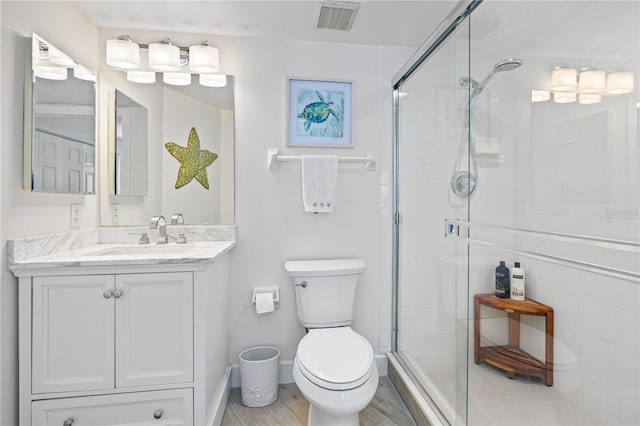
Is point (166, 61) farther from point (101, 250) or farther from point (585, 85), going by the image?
point (585, 85)

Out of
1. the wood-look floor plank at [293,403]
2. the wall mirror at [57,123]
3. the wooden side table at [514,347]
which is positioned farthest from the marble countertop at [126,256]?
the wooden side table at [514,347]

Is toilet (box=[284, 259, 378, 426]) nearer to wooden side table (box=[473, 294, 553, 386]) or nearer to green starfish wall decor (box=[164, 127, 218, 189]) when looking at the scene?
wooden side table (box=[473, 294, 553, 386])

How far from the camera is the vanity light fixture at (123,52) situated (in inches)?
73.3

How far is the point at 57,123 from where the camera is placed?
1.55 m

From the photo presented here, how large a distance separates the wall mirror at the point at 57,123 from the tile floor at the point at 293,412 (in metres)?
1.39

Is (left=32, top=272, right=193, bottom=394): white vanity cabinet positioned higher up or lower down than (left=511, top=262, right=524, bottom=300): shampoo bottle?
lower down

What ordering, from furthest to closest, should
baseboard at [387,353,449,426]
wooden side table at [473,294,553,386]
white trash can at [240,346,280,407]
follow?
1. white trash can at [240,346,280,407]
2. baseboard at [387,353,449,426]
3. wooden side table at [473,294,553,386]

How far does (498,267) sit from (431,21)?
1386 millimetres

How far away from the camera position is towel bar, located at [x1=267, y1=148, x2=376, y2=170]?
6.48 ft

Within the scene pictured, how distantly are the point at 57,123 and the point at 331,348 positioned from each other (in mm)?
1630

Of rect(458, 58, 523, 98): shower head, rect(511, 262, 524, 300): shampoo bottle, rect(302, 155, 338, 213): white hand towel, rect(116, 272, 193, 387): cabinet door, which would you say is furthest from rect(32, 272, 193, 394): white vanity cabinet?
rect(458, 58, 523, 98): shower head

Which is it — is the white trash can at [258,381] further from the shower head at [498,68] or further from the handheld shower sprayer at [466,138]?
the shower head at [498,68]

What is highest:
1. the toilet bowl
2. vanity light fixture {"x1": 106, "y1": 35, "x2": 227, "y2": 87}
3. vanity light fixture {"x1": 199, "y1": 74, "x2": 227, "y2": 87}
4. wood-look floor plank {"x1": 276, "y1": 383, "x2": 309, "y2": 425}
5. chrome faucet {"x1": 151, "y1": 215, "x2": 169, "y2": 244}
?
vanity light fixture {"x1": 106, "y1": 35, "x2": 227, "y2": 87}

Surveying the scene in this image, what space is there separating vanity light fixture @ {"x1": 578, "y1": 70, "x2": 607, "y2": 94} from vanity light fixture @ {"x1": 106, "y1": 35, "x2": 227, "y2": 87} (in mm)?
1706
